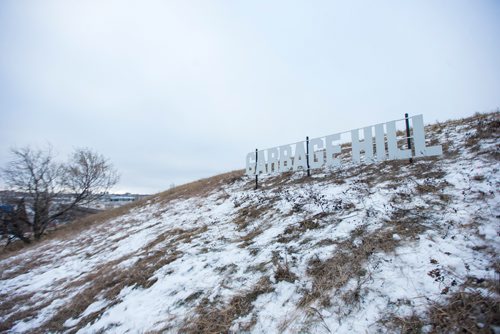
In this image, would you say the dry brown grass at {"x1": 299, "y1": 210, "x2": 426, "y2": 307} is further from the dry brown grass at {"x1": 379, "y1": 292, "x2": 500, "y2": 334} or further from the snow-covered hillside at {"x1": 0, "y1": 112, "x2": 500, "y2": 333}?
the dry brown grass at {"x1": 379, "y1": 292, "x2": 500, "y2": 334}

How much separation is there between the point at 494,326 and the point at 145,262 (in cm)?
738

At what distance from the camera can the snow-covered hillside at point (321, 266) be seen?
315cm

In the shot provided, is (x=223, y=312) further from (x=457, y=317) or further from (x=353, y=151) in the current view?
(x=353, y=151)

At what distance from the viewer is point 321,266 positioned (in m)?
4.20

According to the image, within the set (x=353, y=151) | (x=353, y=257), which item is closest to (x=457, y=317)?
(x=353, y=257)

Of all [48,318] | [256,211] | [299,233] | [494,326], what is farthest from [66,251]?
[494,326]

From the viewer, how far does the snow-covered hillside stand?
3148 millimetres

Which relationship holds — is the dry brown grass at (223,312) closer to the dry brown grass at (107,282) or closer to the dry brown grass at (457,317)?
the dry brown grass at (457,317)

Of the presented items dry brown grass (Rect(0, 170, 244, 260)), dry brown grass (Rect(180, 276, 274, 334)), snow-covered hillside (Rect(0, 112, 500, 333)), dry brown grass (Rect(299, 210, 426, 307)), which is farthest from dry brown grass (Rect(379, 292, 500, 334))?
dry brown grass (Rect(0, 170, 244, 260))

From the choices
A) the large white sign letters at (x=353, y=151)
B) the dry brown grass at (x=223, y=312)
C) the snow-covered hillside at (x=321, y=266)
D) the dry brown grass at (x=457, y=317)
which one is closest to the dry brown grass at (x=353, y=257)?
the snow-covered hillside at (x=321, y=266)

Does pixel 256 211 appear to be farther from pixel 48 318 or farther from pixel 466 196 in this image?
pixel 48 318

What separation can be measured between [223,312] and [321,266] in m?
1.85

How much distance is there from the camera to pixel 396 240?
4.24 metres

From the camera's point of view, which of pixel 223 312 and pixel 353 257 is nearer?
Answer: pixel 223 312
